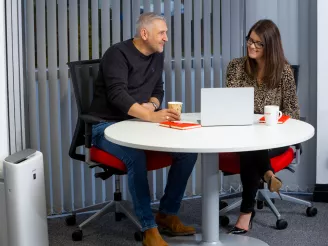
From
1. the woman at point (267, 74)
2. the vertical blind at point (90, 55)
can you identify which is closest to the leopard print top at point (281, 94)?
the woman at point (267, 74)

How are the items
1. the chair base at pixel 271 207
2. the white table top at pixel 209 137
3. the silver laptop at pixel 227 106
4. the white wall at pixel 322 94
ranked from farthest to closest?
1. the white wall at pixel 322 94
2. the chair base at pixel 271 207
3. the silver laptop at pixel 227 106
4. the white table top at pixel 209 137

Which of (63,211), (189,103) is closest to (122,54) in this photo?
(189,103)

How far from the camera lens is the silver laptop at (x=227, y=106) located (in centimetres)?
260

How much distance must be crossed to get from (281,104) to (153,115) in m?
0.86

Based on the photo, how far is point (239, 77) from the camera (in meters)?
3.38

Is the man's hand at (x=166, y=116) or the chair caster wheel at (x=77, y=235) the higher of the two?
the man's hand at (x=166, y=116)

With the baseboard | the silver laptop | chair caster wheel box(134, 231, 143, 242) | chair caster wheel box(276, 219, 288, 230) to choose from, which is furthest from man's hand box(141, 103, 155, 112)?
the baseboard

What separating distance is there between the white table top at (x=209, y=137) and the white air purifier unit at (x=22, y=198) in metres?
0.41

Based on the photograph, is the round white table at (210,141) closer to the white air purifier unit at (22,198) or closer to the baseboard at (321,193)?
the white air purifier unit at (22,198)

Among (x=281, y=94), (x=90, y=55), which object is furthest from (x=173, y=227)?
(x=90, y=55)

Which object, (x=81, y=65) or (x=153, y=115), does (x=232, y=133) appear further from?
(x=81, y=65)

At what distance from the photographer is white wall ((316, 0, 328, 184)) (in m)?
3.78

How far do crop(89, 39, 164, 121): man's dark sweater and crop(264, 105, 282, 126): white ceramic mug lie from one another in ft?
2.34

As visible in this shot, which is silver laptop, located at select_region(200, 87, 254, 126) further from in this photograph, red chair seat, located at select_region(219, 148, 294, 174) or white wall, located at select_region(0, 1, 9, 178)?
white wall, located at select_region(0, 1, 9, 178)
